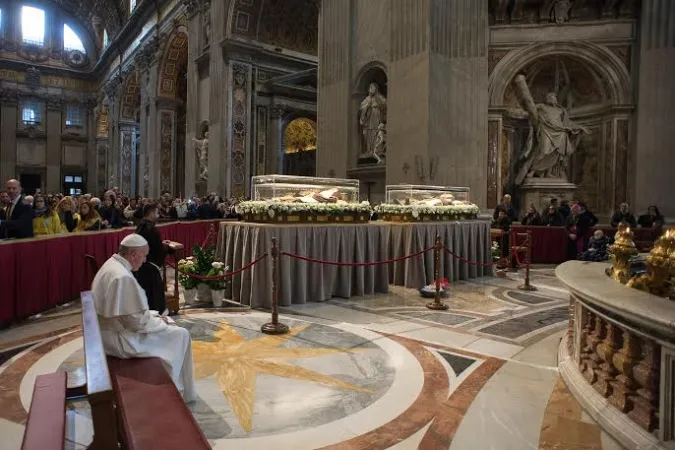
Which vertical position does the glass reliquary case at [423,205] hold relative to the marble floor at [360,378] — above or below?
above

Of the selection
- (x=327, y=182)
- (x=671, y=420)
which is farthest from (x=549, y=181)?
(x=671, y=420)

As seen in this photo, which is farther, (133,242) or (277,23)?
(277,23)

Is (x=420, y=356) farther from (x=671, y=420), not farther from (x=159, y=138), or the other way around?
(x=159, y=138)

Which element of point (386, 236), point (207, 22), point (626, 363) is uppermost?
point (207, 22)

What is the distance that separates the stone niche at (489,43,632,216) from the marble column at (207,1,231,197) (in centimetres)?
1063

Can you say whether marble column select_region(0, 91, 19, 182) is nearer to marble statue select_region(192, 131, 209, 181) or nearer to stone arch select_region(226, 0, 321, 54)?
marble statue select_region(192, 131, 209, 181)

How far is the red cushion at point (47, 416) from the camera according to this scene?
5.18ft

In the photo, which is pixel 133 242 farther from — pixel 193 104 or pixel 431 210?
pixel 193 104

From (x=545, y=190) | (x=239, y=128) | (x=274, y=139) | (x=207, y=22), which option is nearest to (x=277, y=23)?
(x=207, y=22)

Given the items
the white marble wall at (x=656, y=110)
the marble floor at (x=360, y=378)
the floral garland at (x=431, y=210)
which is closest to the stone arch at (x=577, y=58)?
the white marble wall at (x=656, y=110)

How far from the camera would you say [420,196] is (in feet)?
33.8

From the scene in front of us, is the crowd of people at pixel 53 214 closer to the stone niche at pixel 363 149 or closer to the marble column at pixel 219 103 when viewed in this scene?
the stone niche at pixel 363 149

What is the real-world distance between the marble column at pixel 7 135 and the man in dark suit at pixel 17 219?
1395 inches

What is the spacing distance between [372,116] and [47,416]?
1291 centimetres
